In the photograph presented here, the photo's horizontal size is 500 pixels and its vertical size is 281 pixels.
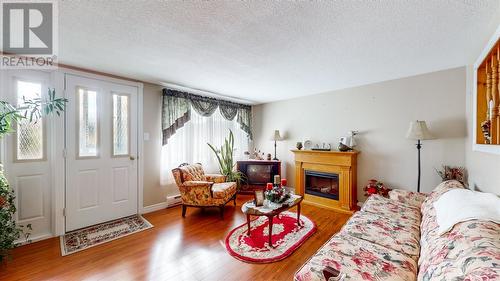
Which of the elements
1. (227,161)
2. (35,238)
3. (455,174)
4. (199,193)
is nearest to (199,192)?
(199,193)

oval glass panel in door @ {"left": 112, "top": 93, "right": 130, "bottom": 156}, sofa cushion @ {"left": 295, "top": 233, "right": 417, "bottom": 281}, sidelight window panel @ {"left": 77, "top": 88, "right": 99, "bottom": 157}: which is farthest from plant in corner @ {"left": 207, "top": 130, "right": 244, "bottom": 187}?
sofa cushion @ {"left": 295, "top": 233, "right": 417, "bottom": 281}

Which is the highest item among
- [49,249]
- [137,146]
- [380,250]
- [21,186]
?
[137,146]

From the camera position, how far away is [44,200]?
2.43 meters

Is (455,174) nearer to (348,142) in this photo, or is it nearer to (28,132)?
(348,142)

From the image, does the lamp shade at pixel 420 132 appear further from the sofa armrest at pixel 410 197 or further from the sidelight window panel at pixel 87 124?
the sidelight window panel at pixel 87 124

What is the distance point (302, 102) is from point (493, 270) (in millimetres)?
3845

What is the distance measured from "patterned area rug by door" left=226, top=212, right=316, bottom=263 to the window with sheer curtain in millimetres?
1746

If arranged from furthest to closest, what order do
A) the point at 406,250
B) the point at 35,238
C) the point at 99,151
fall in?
the point at 99,151
the point at 35,238
the point at 406,250

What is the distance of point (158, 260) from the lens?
1988 mm

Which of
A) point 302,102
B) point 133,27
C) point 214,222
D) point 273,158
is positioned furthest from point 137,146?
point 302,102

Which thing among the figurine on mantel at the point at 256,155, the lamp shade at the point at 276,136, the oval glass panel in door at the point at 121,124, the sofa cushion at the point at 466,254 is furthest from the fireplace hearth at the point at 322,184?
the oval glass panel in door at the point at 121,124

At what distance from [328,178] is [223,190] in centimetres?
205

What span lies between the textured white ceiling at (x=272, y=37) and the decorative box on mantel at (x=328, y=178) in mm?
1437

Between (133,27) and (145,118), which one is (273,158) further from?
(133,27)
